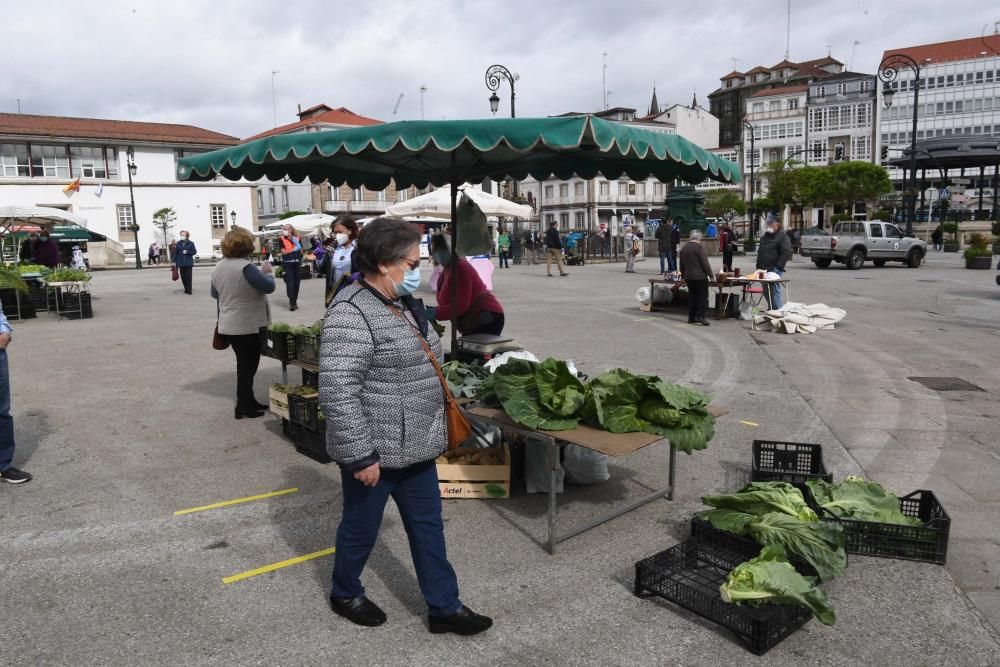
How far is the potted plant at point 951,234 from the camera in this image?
127 feet

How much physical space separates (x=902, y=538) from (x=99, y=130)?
6237cm

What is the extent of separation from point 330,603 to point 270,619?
278mm

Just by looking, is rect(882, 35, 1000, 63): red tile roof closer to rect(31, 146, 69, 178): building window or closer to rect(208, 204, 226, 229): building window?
rect(208, 204, 226, 229): building window

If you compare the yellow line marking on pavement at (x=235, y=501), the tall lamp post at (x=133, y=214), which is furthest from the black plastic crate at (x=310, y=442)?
the tall lamp post at (x=133, y=214)

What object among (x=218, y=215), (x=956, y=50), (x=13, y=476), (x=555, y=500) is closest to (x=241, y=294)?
(x=13, y=476)

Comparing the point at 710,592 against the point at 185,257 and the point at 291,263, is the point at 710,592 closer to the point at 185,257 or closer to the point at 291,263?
the point at 291,263

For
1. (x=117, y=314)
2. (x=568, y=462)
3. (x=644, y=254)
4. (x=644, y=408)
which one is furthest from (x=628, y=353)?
(x=644, y=254)

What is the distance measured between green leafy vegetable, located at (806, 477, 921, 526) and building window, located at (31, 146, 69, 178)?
59803 millimetres

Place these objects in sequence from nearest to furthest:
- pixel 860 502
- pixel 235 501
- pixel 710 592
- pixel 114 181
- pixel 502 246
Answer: pixel 710 592 → pixel 860 502 → pixel 235 501 → pixel 502 246 → pixel 114 181

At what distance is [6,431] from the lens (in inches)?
203

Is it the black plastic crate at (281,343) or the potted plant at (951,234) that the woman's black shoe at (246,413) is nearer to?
the black plastic crate at (281,343)

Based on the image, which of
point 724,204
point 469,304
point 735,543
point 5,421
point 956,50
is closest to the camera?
point 735,543

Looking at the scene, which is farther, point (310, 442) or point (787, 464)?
point (310, 442)

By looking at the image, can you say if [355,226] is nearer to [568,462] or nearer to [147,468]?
[147,468]
